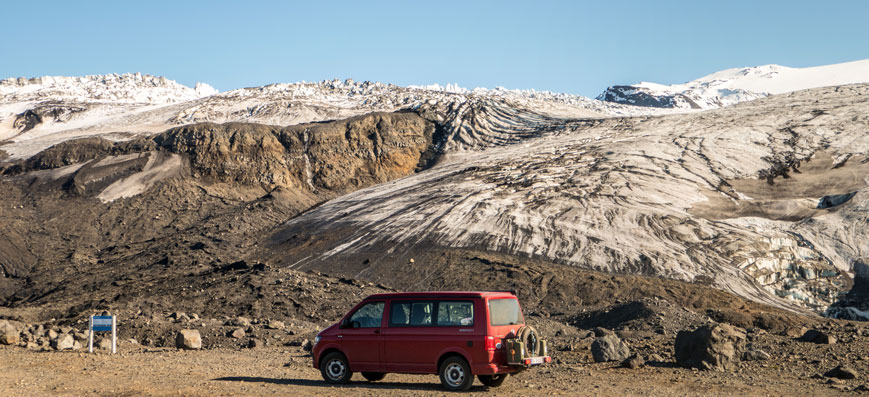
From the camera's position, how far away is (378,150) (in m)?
81.3

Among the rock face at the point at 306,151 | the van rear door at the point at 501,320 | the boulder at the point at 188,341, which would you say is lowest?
the boulder at the point at 188,341

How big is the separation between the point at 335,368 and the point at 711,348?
9.23 meters

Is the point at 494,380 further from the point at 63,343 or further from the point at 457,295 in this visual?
the point at 63,343

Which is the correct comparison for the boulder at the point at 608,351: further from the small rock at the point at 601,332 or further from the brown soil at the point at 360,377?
the small rock at the point at 601,332

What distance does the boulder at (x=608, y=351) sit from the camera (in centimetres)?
2098

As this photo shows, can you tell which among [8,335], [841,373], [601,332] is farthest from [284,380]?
[601,332]

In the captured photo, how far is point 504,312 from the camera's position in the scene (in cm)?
1554

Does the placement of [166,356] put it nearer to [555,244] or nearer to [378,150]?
[555,244]

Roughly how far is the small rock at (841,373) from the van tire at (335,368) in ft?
36.3

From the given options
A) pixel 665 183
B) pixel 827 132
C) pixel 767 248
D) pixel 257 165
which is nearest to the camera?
pixel 767 248

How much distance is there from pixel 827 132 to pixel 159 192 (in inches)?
2277

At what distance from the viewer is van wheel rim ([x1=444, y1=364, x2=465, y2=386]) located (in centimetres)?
1536

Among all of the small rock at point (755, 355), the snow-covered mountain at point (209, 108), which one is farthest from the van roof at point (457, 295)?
the snow-covered mountain at point (209, 108)

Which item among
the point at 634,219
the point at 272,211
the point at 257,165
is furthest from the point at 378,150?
the point at 634,219
